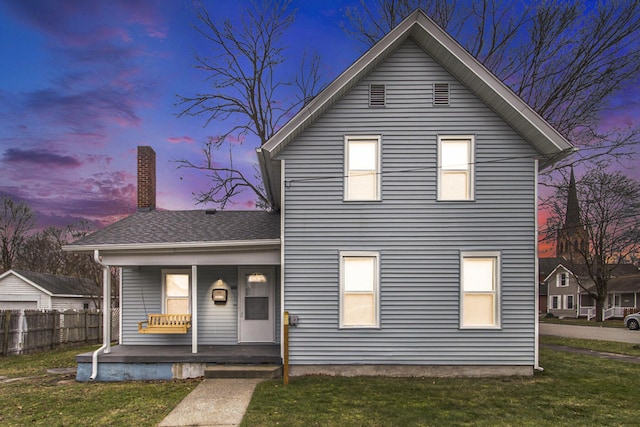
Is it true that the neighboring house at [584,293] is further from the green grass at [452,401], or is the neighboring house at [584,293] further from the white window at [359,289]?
the white window at [359,289]

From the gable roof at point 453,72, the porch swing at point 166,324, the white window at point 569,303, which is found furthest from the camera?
the white window at point 569,303

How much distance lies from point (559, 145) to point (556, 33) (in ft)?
34.6

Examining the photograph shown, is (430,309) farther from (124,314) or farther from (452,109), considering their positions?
(124,314)

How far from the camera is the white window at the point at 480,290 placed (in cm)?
902

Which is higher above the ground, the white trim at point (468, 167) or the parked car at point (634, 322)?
the white trim at point (468, 167)

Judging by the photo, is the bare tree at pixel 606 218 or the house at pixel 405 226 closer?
A: the house at pixel 405 226

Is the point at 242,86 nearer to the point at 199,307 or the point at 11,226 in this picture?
the point at 199,307

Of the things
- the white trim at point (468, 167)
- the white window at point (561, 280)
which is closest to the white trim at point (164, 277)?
the white trim at point (468, 167)

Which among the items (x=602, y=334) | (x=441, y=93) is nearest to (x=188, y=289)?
(x=441, y=93)

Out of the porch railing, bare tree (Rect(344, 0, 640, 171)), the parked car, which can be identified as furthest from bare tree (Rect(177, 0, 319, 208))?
the porch railing

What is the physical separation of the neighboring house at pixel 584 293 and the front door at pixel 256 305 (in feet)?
111

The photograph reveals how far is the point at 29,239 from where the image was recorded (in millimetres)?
33188

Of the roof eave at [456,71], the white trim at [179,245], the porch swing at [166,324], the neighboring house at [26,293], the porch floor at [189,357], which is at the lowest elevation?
the neighboring house at [26,293]

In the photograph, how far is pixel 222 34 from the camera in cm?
1808
